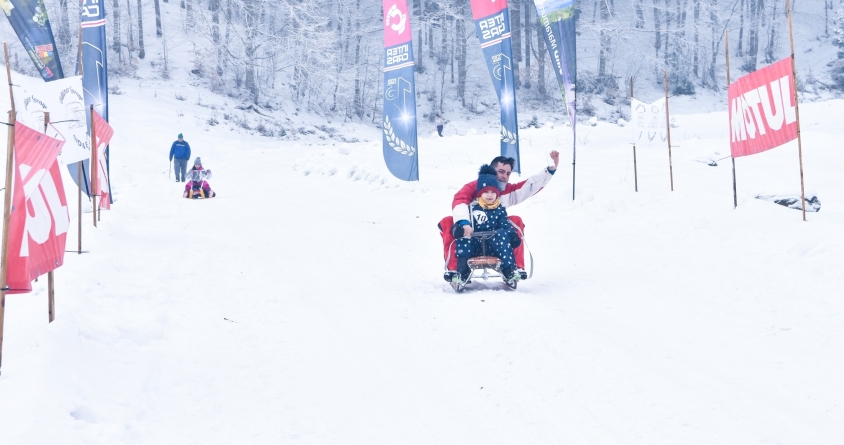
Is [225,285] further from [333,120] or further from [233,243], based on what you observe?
[333,120]

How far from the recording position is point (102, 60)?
12234 millimetres

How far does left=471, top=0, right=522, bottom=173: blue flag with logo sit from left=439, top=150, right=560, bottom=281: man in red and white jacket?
6.73m

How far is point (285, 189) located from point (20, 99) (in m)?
10.0

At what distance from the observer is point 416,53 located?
165ft

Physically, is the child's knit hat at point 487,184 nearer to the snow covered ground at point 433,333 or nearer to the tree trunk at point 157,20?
the snow covered ground at point 433,333

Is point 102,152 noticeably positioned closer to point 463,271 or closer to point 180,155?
point 463,271

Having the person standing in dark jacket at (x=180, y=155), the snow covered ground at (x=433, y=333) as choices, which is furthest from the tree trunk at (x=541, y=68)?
the snow covered ground at (x=433, y=333)

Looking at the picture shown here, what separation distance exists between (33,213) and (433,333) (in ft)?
9.62

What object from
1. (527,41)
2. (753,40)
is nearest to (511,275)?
(527,41)

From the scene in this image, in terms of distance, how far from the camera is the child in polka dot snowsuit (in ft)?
24.4

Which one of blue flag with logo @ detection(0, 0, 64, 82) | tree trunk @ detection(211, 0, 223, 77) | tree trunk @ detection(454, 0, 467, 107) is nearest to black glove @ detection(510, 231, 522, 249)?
blue flag with logo @ detection(0, 0, 64, 82)

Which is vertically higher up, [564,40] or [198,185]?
[564,40]

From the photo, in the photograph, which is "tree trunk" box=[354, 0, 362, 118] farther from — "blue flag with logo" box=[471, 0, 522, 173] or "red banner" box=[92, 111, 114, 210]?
"red banner" box=[92, 111, 114, 210]

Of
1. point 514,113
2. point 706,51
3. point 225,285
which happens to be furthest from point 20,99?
point 706,51
